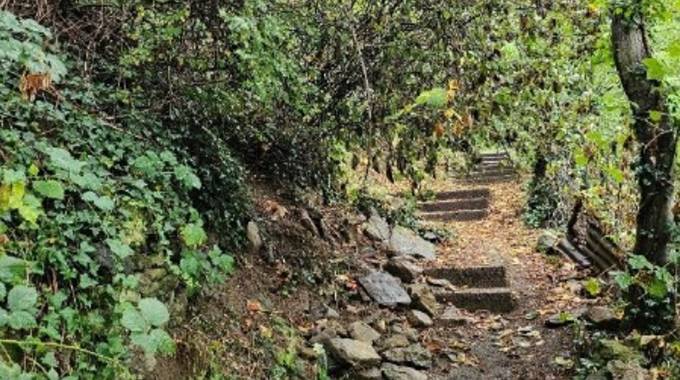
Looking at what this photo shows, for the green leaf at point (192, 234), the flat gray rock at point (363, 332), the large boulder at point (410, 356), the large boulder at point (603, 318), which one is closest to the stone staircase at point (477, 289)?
the large boulder at point (603, 318)

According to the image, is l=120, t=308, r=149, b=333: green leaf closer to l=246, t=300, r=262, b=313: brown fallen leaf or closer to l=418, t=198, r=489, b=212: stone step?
l=246, t=300, r=262, b=313: brown fallen leaf

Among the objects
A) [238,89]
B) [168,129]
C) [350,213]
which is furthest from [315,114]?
[350,213]

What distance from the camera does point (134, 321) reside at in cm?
281

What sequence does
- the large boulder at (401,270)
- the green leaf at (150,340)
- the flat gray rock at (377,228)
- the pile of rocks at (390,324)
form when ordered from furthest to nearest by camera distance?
the flat gray rock at (377,228) → the large boulder at (401,270) → the pile of rocks at (390,324) → the green leaf at (150,340)

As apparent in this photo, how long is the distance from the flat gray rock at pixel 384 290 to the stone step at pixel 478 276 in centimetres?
121

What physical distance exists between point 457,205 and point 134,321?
36.1 feet

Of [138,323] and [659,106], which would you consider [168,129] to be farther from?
[659,106]

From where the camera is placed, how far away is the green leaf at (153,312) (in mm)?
2863

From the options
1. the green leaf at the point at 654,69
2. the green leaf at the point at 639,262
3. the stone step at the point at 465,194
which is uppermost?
the green leaf at the point at 654,69

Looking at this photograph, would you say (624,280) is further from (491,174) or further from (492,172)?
(492,172)

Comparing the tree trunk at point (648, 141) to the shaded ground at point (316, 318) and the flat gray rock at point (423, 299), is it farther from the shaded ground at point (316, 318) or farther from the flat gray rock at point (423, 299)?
the flat gray rock at point (423, 299)

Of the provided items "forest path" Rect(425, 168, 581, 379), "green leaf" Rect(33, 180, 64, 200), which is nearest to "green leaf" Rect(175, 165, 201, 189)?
"green leaf" Rect(33, 180, 64, 200)

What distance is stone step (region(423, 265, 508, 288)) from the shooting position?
301 inches

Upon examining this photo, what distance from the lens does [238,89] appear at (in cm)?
479
